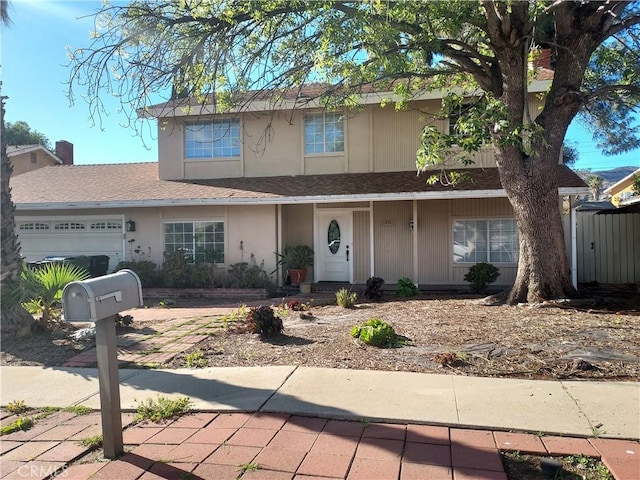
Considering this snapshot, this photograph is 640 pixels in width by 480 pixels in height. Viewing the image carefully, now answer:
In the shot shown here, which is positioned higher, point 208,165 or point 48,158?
point 48,158

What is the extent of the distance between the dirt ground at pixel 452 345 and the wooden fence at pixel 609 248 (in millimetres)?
6230

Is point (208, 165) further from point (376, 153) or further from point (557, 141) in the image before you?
point (557, 141)

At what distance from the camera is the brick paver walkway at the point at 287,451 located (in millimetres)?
3291

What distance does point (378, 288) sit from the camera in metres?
11.4

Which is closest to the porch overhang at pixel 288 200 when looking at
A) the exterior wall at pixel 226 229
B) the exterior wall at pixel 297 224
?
the exterior wall at pixel 226 229

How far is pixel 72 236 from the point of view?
15930mm

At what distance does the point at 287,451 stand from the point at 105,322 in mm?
1736

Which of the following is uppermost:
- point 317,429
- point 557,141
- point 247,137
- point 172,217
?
point 247,137

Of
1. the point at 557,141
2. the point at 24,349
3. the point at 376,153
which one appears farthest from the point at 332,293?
the point at 24,349

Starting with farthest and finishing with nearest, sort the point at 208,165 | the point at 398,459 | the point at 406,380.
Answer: the point at 208,165 < the point at 406,380 < the point at 398,459

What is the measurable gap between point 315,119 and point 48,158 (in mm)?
19885

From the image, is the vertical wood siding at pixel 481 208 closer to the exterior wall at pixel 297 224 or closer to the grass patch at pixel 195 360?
the exterior wall at pixel 297 224

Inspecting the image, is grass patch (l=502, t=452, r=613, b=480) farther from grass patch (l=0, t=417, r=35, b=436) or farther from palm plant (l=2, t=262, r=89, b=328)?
palm plant (l=2, t=262, r=89, b=328)
